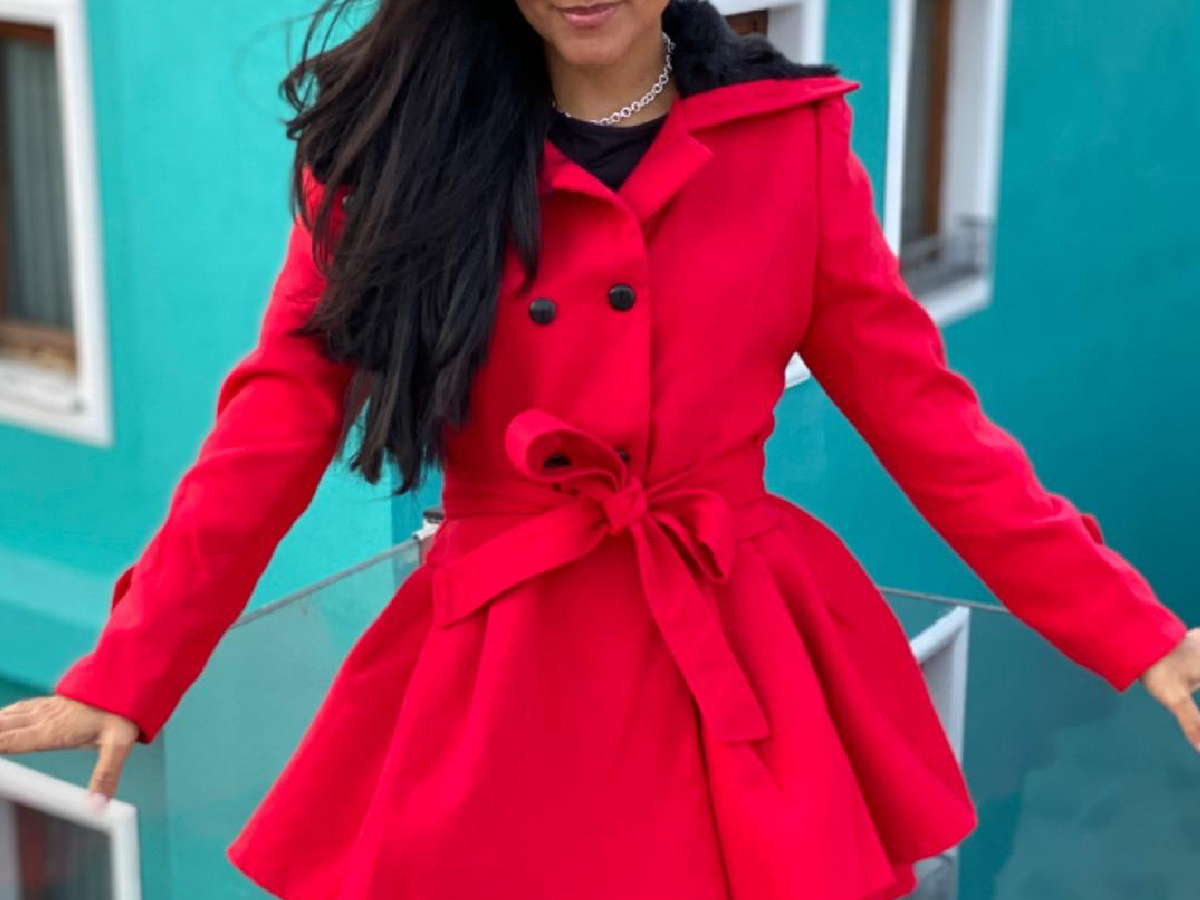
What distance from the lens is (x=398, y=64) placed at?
1664 mm

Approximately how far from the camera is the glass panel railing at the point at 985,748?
2.39m

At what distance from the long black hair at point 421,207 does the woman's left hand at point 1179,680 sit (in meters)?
0.64

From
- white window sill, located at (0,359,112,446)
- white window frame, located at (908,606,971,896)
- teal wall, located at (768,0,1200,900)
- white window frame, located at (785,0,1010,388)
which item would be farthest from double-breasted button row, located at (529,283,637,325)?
white window frame, located at (785,0,1010,388)

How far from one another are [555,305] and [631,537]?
20 cm

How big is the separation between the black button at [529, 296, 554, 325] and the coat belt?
3.0 inches

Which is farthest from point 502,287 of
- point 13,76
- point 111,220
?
point 13,76

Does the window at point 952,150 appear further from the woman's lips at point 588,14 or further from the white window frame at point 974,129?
the woman's lips at point 588,14

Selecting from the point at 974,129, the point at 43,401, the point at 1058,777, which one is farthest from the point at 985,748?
the point at 974,129

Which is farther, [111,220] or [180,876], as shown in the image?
[111,220]

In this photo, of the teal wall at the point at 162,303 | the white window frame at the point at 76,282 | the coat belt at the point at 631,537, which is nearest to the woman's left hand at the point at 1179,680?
the coat belt at the point at 631,537

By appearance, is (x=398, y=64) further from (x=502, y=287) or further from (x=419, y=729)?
(x=419, y=729)

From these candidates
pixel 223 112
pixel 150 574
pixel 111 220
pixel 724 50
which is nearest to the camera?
pixel 150 574

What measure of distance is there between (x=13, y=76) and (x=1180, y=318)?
3.68m

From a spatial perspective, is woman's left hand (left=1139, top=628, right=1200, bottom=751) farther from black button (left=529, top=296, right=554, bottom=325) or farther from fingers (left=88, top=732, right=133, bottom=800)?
fingers (left=88, top=732, right=133, bottom=800)
